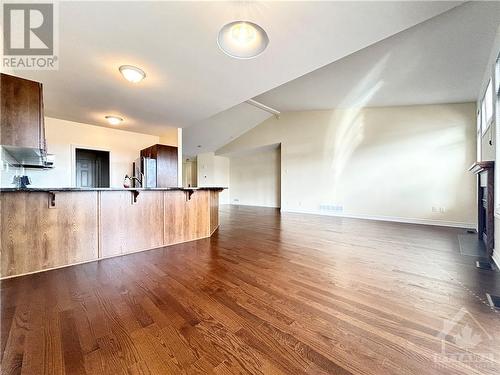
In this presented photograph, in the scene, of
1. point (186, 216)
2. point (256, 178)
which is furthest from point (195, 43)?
point (256, 178)

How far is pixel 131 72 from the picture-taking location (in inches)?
107

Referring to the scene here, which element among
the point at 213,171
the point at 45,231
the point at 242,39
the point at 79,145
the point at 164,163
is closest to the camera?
the point at 242,39

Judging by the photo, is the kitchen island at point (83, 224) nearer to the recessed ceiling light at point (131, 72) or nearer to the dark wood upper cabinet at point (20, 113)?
the dark wood upper cabinet at point (20, 113)

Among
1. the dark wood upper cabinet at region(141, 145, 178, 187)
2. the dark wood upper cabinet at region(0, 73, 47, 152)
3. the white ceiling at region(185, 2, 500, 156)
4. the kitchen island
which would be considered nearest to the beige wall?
the white ceiling at region(185, 2, 500, 156)

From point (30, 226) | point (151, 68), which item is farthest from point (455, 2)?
point (30, 226)

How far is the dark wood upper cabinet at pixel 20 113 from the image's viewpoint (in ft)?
7.15

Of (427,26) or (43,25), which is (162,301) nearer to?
(43,25)

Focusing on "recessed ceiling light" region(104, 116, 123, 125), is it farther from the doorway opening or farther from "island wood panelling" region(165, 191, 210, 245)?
"island wood panelling" region(165, 191, 210, 245)

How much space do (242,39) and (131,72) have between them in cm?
158

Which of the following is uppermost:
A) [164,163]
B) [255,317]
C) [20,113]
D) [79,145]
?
[79,145]

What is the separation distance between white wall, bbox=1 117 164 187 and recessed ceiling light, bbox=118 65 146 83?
3.23 metres

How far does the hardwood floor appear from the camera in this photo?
1.10 m

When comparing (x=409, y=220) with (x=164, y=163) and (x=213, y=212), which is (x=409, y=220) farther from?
(x=164, y=163)

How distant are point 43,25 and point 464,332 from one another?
4298 mm
